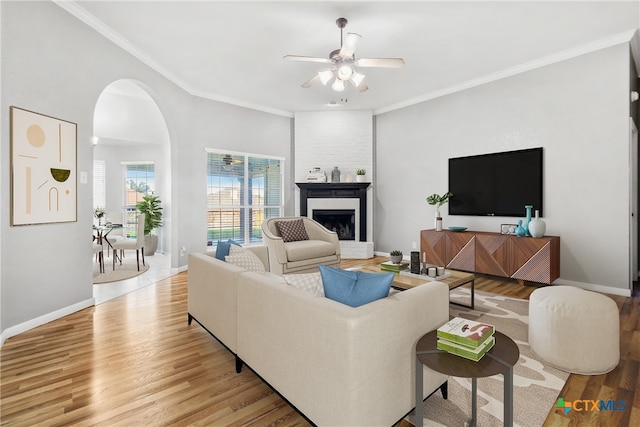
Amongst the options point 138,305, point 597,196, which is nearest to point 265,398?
point 138,305

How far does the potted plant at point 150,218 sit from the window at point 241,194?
1672 mm

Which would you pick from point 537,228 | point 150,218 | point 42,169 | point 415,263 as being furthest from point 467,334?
point 150,218

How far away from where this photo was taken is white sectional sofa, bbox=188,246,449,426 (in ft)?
4.24

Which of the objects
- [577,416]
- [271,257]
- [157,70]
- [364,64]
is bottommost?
[577,416]

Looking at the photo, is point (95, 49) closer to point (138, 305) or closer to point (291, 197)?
point (138, 305)

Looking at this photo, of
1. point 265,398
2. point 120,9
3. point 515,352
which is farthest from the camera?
point 120,9

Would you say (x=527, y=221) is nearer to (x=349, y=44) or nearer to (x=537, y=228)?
(x=537, y=228)

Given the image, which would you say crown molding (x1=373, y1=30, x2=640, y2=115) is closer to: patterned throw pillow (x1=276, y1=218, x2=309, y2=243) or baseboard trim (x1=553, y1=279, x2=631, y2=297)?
baseboard trim (x1=553, y1=279, x2=631, y2=297)

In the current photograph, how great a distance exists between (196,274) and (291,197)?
170 inches

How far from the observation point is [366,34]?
358 centimetres

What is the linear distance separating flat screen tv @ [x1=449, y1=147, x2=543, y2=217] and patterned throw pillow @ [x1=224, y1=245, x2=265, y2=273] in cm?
383

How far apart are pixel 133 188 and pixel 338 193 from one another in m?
4.86

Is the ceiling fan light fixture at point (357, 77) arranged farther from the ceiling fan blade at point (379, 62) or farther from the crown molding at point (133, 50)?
the crown molding at point (133, 50)

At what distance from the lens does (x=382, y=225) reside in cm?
652
